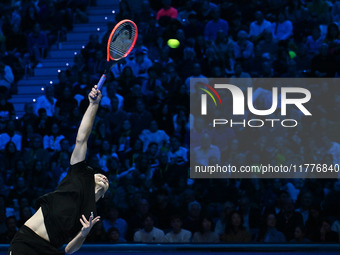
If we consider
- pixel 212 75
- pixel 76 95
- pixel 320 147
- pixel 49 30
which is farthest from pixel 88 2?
pixel 320 147

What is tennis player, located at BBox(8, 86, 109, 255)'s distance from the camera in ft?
17.6

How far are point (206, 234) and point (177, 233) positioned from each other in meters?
0.40

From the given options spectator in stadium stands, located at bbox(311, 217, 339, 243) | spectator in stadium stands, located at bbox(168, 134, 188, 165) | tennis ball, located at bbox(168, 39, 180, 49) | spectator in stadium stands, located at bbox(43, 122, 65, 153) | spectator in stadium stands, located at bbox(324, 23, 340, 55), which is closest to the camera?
spectator in stadium stands, located at bbox(311, 217, 339, 243)

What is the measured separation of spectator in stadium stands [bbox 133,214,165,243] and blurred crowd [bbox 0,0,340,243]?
0.05ft

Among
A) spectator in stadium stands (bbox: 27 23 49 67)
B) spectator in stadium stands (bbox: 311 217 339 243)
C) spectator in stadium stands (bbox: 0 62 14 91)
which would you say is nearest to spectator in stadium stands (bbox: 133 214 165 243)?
spectator in stadium stands (bbox: 311 217 339 243)

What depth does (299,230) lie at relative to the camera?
31.5 feet

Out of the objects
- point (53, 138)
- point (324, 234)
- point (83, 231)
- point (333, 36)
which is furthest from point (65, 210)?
point (333, 36)

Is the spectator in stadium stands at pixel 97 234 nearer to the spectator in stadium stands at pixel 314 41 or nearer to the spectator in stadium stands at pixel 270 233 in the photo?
the spectator in stadium stands at pixel 270 233

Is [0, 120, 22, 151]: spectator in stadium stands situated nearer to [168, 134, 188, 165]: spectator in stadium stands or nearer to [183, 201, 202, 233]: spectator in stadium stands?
[168, 134, 188, 165]: spectator in stadium stands

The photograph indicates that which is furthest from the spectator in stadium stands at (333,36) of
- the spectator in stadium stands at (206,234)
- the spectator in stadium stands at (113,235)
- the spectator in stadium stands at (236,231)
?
the spectator in stadium stands at (113,235)

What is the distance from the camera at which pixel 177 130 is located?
11484 millimetres

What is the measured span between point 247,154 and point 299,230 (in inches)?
65.4

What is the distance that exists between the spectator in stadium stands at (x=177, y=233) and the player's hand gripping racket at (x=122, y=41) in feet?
12.4

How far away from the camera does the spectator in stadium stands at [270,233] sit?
961cm
